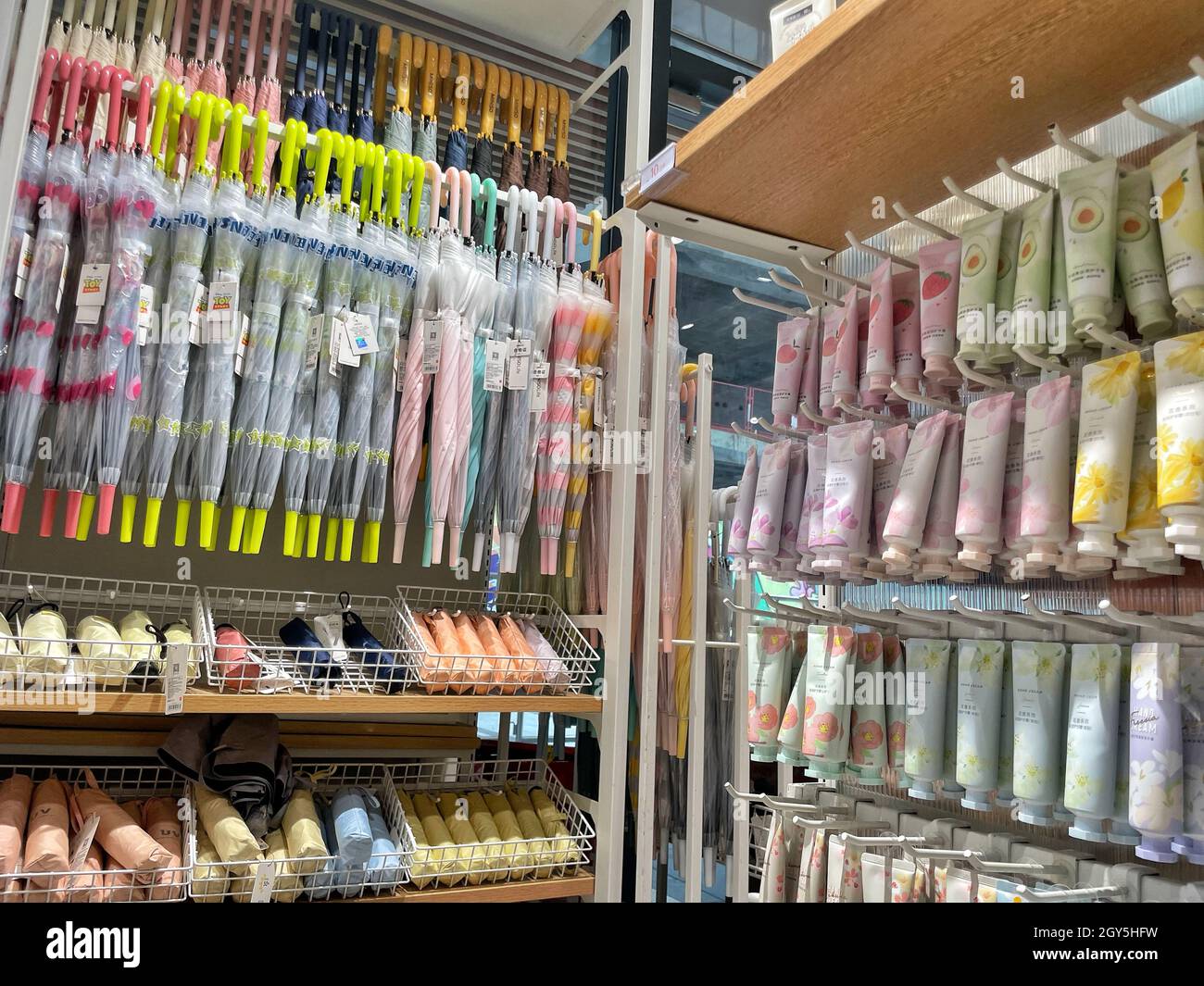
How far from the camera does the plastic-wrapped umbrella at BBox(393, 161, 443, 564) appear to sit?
74.6 inches

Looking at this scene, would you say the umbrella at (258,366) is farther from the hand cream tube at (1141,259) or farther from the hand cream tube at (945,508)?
the hand cream tube at (1141,259)

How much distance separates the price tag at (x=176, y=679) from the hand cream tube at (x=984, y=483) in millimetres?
1291

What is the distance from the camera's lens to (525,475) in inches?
79.4

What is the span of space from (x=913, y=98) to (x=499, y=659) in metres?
1.29

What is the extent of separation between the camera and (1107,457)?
1016mm

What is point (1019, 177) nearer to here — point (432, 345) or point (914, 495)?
point (914, 495)

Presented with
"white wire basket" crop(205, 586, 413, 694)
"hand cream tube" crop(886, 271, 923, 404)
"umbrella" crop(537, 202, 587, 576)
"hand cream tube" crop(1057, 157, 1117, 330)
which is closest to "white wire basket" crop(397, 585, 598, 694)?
"white wire basket" crop(205, 586, 413, 694)

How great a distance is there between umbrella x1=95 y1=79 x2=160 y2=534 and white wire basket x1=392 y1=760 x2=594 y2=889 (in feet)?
2.96

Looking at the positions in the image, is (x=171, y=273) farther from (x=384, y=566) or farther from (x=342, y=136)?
(x=384, y=566)

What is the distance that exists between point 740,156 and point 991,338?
485 millimetres

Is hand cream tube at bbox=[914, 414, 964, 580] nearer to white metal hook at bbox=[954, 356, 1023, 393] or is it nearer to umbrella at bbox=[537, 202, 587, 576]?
white metal hook at bbox=[954, 356, 1023, 393]

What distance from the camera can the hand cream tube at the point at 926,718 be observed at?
130 cm
